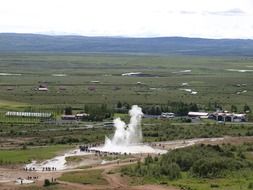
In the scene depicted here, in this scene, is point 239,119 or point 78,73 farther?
point 78,73

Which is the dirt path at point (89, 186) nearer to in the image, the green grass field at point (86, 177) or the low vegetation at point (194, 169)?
the green grass field at point (86, 177)

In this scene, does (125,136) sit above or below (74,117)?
below

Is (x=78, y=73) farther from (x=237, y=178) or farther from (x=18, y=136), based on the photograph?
(x=237, y=178)

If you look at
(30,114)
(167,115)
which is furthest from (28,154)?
(167,115)

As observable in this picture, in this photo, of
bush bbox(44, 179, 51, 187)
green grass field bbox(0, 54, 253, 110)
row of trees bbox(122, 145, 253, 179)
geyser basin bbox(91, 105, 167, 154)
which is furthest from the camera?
green grass field bbox(0, 54, 253, 110)

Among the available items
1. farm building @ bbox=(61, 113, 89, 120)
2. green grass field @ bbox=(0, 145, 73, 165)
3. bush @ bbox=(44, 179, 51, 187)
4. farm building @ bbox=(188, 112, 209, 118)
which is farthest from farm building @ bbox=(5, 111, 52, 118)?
bush @ bbox=(44, 179, 51, 187)

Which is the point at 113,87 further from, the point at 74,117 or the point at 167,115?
the point at 74,117

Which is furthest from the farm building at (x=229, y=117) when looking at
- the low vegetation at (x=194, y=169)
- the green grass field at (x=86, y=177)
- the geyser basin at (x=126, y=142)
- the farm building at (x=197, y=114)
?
the green grass field at (x=86, y=177)

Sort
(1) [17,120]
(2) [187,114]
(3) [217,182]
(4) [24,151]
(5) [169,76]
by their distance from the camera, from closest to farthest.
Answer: (3) [217,182], (4) [24,151], (1) [17,120], (2) [187,114], (5) [169,76]

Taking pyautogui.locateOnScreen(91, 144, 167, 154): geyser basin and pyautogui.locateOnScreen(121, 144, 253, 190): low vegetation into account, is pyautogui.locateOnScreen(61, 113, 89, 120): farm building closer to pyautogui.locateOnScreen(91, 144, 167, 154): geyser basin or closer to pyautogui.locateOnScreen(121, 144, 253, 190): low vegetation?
pyautogui.locateOnScreen(91, 144, 167, 154): geyser basin

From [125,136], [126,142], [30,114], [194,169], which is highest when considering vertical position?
[30,114]

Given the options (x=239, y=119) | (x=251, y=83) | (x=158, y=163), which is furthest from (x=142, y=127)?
(x=251, y=83)
